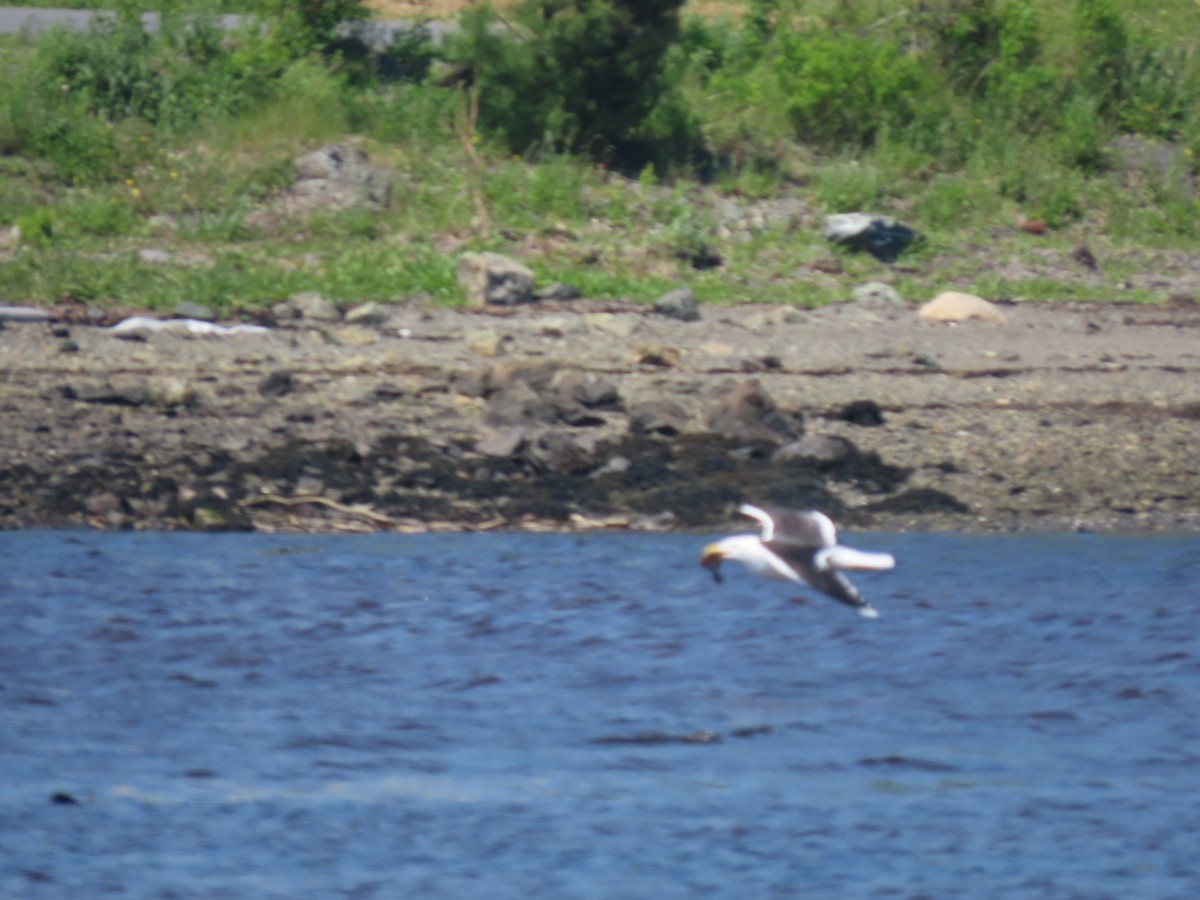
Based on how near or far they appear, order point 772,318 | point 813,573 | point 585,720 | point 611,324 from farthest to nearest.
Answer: point 772,318
point 611,324
point 585,720
point 813,573

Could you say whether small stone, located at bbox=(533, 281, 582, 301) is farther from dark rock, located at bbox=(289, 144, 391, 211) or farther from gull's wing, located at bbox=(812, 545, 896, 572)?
gull's wing, located at bbox=(812, 545, 896, 572)

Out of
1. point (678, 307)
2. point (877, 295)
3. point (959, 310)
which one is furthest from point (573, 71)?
point (959, 310)

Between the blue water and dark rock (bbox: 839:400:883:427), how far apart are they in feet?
3.27

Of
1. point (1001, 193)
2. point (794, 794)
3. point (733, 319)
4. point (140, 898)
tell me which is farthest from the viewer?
point (1001, 193)

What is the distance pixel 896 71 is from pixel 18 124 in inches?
257

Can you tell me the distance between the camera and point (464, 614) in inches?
288

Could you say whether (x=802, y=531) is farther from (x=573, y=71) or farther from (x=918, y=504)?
(x=573, y=71)

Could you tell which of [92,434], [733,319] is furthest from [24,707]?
[733,319]

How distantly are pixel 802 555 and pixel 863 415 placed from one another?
128 inches

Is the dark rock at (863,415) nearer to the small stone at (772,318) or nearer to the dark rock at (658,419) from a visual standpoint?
the dark rock at (658,419)

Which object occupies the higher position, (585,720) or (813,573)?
(813,573)

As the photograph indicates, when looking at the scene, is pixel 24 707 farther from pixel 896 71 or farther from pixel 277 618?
pixel 896 71

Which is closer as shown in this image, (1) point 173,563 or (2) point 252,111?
(1) point 173,563

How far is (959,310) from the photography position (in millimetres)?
11148
